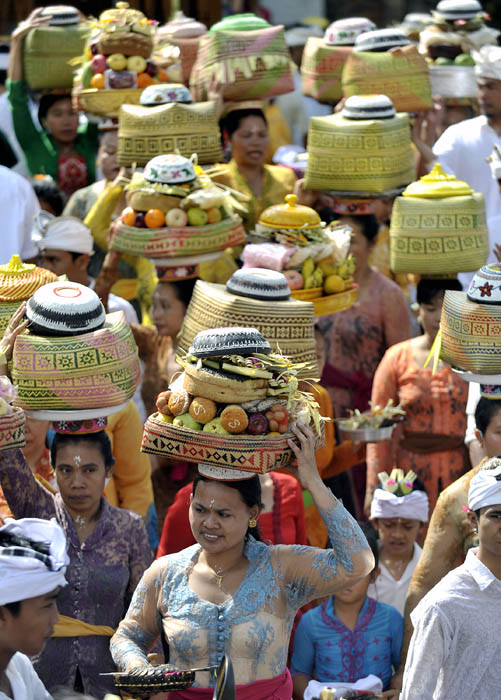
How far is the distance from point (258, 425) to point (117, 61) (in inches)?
177

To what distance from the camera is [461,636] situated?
4215 millimetres

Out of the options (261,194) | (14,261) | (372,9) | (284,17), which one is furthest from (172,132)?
(372,9)

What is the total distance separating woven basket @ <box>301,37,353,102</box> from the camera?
9.14 metres

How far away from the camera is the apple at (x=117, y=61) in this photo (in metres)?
8.24

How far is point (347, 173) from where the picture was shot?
7.73 m

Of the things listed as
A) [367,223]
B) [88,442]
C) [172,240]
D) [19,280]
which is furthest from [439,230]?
[88,442]

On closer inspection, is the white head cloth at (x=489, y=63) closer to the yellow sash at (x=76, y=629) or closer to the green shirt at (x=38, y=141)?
the green shirt at (x=38, y=141)

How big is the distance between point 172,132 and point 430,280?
1674 millimetres

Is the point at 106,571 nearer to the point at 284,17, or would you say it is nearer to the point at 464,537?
the point at 464,537

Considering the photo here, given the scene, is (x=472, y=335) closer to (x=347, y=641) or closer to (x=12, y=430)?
(x=347, y=641)

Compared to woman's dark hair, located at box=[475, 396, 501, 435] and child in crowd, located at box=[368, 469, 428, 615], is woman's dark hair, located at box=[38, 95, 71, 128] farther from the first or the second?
woman's dark hair, located at box=[475, 396, 501, 435]

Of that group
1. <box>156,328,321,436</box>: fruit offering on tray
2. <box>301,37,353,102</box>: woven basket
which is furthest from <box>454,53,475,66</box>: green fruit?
<box>156,328,321,436</box>: fruit offering on tray

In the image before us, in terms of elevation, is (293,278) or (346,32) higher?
(346,32)

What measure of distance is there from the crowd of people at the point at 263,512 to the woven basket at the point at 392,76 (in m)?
0.24
